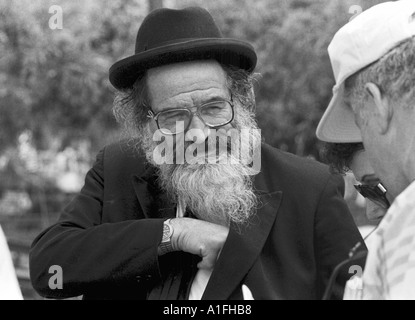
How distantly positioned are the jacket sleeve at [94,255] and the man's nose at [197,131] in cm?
35

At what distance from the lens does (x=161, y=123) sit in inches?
113

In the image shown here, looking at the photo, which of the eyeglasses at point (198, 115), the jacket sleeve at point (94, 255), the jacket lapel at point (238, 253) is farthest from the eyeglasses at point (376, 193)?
the jacket sleeve at point (94, 255)

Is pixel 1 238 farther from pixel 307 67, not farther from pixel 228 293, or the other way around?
pixel 307 67

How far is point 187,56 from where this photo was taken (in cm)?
277

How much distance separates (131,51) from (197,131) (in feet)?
25.4

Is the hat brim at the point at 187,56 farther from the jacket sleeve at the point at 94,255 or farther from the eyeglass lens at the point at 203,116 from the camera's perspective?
the jacket sleeve at the point at 94,255

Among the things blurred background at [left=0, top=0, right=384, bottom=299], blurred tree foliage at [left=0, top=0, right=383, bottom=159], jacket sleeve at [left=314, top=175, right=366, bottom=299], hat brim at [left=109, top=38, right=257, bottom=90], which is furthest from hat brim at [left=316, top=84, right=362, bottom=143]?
blurred tree foliage at [left=0, top=0, right=383, bottom=159]

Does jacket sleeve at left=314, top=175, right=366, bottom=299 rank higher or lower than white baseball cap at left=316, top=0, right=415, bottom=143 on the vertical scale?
lower

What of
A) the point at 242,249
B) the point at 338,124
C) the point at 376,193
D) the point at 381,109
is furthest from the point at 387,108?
the point at 242,249

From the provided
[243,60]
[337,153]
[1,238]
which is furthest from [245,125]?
[1,238]

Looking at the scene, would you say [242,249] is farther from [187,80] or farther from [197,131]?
[187,80]

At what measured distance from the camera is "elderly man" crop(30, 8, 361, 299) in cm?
259

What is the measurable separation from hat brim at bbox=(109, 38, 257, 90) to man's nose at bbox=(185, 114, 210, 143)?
249mm

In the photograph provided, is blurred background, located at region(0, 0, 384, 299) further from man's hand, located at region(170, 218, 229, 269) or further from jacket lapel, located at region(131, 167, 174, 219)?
man's hand, located at region(170, 218, 229, 269)
